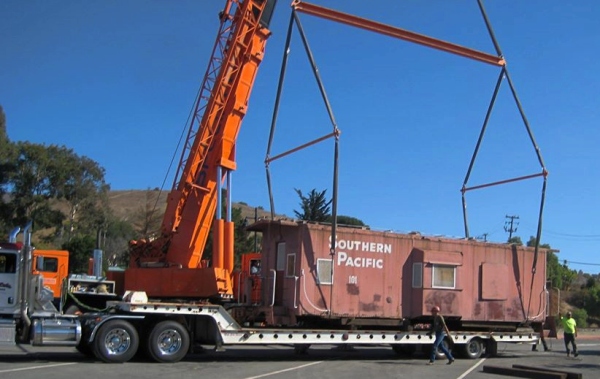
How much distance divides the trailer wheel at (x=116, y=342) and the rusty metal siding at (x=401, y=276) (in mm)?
4243

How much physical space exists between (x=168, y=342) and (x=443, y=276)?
827 centimetres

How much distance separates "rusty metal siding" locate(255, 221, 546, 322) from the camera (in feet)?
→ 59.8

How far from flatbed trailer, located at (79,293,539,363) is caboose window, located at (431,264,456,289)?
9.75ft

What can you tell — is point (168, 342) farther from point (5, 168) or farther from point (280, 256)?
point (5, 168)

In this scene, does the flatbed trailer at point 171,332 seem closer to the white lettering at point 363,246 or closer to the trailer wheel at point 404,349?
the white lettering at point 363,246

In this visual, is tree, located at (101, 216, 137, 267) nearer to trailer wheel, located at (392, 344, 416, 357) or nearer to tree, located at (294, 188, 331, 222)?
tree, located at (294, 188, 331, 222)

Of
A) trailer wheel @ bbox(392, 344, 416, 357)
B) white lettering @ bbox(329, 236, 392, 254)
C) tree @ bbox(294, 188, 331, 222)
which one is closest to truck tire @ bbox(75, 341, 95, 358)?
white lettering @ bbox(329, 236, 392, 254)

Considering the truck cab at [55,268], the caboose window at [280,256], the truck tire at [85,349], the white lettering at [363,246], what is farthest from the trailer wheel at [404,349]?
the truck cab at [55,268]

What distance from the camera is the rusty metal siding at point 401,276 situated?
18.2 metres

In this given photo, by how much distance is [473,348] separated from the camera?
2033cm

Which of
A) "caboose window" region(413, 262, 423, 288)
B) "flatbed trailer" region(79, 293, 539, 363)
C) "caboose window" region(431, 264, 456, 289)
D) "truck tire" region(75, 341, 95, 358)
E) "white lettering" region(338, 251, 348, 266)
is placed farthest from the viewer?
"caboose window" region(431, 264, 456, 289)

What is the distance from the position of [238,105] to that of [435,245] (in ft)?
24.8

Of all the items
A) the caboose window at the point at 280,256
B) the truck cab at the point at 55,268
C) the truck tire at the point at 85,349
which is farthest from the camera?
the truck cab at the point at 55,268

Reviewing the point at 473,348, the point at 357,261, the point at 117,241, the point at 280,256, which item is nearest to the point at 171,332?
the point at 280,256
